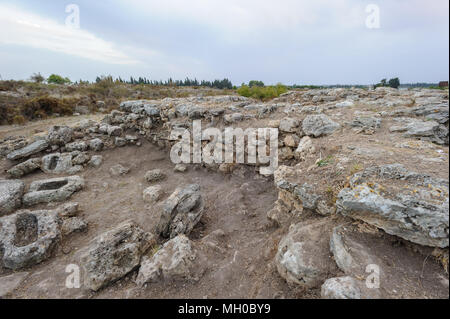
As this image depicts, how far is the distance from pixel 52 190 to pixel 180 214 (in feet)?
18.5

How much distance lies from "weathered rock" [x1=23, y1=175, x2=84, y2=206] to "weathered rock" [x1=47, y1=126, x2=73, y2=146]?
12.5 feet

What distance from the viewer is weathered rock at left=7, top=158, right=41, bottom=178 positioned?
879 centimetres

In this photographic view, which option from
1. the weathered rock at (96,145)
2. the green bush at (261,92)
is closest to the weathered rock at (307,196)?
the weathered rock at (96,145)

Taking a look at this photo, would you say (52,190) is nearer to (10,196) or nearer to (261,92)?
(10,196)

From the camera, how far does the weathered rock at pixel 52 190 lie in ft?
23.2

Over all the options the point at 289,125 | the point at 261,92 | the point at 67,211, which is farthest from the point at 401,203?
the point at 261,92

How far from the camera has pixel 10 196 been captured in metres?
6.73

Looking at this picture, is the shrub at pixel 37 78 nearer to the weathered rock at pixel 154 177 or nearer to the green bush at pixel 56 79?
the green bush at pixel 56 79

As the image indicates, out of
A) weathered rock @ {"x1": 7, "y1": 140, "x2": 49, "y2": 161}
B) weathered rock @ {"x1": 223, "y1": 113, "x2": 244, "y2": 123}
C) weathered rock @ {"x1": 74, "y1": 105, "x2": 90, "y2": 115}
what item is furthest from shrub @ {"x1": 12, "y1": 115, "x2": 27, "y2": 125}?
weathered rock @ {"x1": 223, "y1": 113, "x2": 244, "y2": 123}

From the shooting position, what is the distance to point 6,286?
13.6 feet

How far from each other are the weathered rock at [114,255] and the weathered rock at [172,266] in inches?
13.3

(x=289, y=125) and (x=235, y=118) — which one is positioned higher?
(x=235, y=118)

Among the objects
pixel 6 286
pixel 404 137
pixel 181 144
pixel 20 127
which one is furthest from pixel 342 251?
pixel 20 127

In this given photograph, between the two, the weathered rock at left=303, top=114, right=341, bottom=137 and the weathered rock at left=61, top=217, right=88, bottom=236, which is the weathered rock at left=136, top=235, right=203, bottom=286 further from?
the weathered rock at left=303, top=114, right=341, bottom=137
